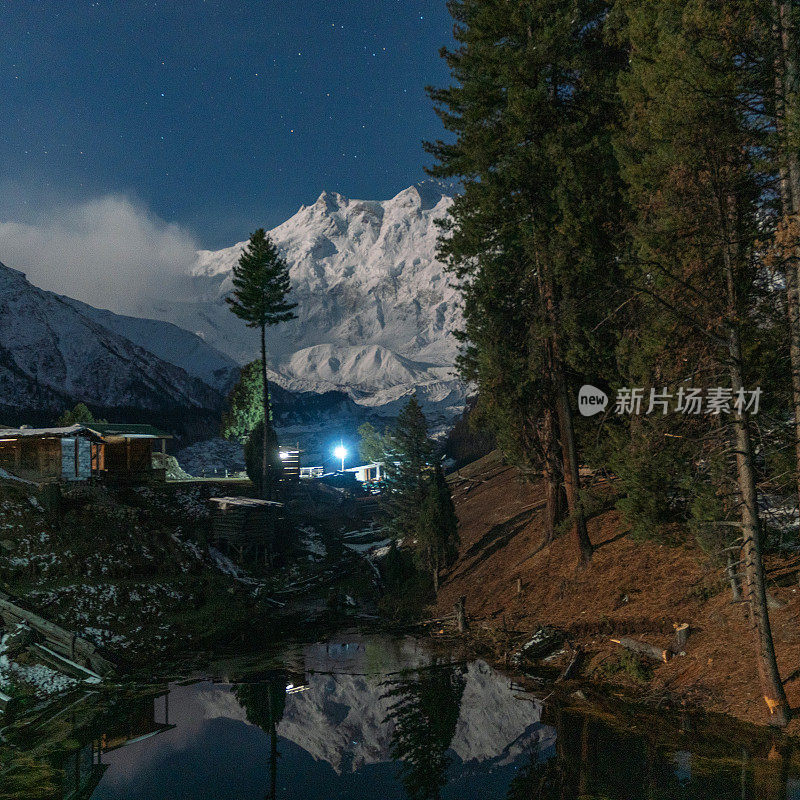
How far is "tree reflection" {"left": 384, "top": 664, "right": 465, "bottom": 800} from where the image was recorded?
9906 mm

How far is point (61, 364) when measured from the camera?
330ft

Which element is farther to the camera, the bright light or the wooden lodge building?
the bright light

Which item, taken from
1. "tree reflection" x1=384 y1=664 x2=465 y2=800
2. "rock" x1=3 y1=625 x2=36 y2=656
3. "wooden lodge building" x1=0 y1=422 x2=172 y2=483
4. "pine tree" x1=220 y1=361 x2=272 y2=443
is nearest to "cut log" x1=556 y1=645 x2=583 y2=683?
"tree reflection" x1=384 y1=664 x2=465 y2=800

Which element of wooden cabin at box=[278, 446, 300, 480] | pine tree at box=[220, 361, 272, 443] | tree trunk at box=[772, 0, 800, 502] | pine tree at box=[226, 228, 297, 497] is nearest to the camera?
tree trunk at box=[772, 0, 800, 502]

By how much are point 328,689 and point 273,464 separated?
93.3 feet

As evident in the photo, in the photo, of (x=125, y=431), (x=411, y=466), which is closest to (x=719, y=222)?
(x=411, y=466)

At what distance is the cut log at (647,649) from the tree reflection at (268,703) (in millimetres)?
8586

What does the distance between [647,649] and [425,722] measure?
221 inches

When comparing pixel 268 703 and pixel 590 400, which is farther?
pixel 590 400

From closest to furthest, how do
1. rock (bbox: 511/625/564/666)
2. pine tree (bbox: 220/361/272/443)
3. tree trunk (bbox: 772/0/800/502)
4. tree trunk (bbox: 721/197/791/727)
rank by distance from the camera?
1. tree trunk (bbox: 772/0/800/502)
2. tree trunk (bbox: 721/197/791/727)
3. rock (bbox: 511/625/564/666)
4. pine tree (bbox: 220/361/272/443)

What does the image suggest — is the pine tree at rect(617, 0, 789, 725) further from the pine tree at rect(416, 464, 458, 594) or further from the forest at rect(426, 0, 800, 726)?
the pine tree at rect(416, 464, 458, 594)

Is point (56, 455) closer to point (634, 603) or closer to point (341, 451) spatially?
point (634, 603)

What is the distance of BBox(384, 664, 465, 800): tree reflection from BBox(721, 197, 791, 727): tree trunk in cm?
595

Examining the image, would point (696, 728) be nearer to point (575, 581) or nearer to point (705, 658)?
point (705, 658)
